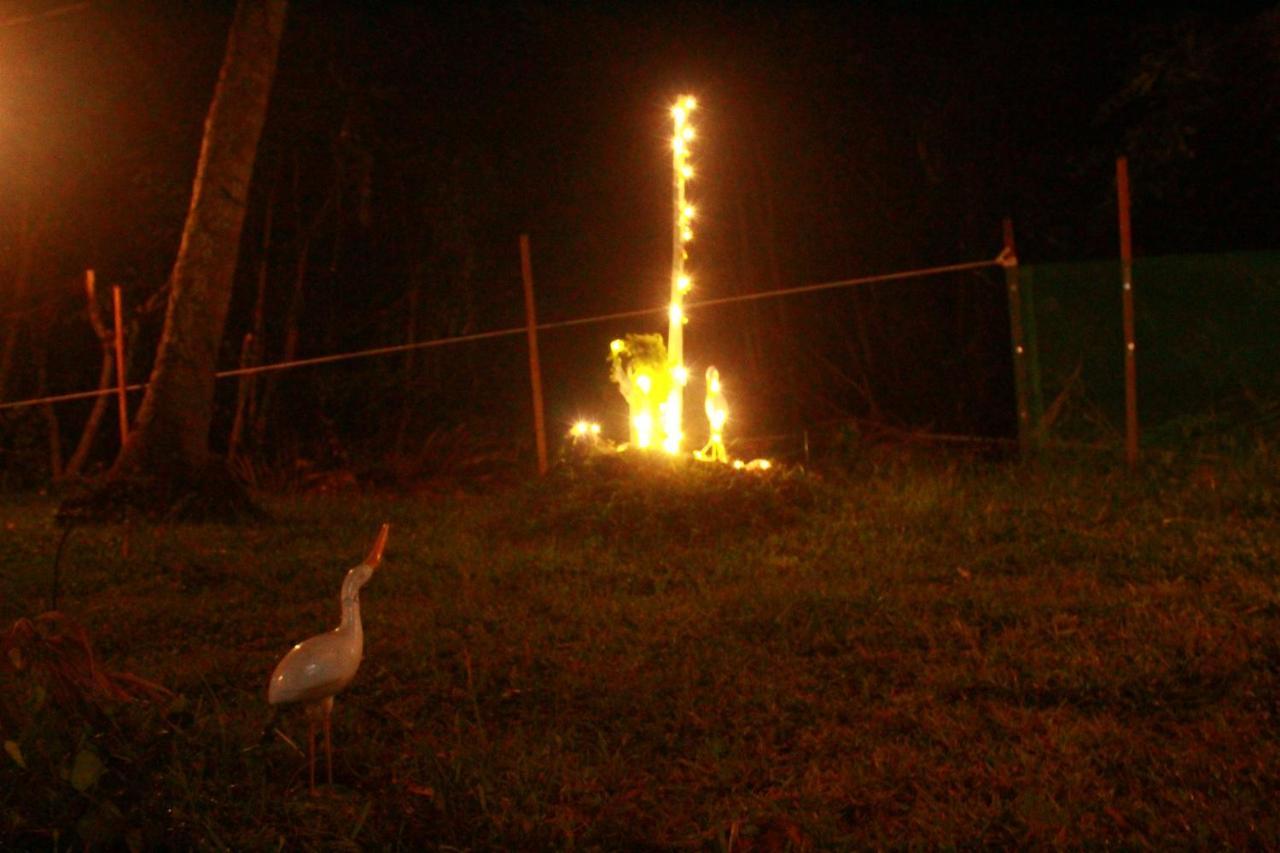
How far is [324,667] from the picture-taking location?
3.94 meters

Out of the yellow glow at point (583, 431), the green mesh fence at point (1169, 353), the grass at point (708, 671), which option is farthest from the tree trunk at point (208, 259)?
the green mesh fence at point (1169, 353)

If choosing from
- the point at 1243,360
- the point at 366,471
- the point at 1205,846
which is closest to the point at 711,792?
the point at 1205,846

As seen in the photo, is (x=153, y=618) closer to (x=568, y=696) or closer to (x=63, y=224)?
(x=568, y=696)

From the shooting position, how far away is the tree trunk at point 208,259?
956 cm

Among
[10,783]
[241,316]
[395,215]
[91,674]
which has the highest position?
[395,215]

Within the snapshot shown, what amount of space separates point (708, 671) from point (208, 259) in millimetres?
5948

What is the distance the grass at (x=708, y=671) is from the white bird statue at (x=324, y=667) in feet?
0.68

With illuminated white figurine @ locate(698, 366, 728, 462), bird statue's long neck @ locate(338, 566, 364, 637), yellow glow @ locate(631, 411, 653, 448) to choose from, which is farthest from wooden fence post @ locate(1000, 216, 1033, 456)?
bird statue's long neck @ locate(338, 566, 364, 637)

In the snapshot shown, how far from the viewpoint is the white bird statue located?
3920mm

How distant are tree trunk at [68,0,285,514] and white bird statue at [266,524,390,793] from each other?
5.81 m

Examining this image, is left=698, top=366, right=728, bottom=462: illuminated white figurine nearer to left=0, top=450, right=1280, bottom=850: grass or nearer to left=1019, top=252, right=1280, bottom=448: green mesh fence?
left=0, top=450, right=1280, bottom=850: grass

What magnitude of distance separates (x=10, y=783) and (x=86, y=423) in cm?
1013

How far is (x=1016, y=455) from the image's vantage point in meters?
9.50

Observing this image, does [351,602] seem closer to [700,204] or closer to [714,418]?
[714,418]
